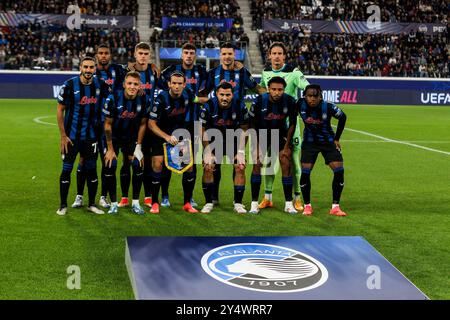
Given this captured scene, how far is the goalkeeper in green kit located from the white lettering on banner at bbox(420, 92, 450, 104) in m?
24.1

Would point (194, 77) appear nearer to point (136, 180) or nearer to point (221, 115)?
point (221, 115)

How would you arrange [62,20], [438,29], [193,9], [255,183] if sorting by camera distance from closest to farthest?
[255,183]
[62,20]
[193,9]
[438,29]

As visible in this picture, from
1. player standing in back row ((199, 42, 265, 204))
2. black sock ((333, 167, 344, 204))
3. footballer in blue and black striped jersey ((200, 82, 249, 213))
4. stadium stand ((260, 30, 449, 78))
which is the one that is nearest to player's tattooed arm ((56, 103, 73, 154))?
footballer in blue and black striped jersey ((200, 82, 249, 213))

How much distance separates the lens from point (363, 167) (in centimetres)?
1273

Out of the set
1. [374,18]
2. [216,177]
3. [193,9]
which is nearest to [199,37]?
[193,9]

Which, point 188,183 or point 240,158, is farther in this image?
point 188,183

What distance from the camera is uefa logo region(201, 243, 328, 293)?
17.3 ft

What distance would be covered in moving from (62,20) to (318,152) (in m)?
28.7

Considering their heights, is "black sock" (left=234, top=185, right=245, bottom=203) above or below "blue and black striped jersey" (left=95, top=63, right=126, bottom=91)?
below

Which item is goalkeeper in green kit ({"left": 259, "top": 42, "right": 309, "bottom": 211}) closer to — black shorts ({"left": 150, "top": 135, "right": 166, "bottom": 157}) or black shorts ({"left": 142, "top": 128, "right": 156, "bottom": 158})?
black shorts ({"left": 150, "top": 135, "right": 166, "bottom": 157})

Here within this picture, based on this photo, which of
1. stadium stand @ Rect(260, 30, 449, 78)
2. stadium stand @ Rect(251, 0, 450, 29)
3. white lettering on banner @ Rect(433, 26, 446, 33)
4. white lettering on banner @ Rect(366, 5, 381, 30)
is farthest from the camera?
white lettering on banner @ Rect(433, 26, 446, 33)

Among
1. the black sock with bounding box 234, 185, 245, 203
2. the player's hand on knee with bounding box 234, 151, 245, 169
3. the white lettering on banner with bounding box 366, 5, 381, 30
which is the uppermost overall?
the white lettering on banner with bounding box 366, 5, 381, 30

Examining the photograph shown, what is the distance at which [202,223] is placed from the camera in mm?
7875

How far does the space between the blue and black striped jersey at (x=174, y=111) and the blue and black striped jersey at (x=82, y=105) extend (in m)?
0.62
